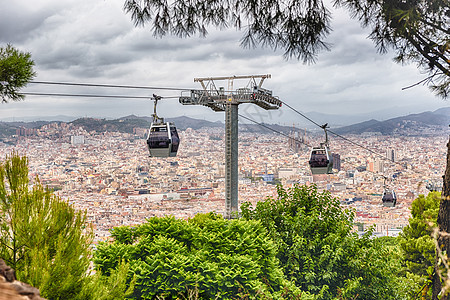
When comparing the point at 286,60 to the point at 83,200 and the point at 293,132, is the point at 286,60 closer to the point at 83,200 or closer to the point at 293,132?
the point at 83,200

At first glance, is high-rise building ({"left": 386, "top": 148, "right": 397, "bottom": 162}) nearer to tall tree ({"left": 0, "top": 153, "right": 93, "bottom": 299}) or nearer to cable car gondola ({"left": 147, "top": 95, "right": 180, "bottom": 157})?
cable car gondola ({"left": 147, "top": 95, "right": 180, "bottom": 157})

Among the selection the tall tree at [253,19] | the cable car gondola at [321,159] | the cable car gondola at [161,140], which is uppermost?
the tall tree at [253,19]

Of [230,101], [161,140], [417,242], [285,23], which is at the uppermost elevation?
[285,23]

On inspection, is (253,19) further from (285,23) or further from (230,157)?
(230,157)

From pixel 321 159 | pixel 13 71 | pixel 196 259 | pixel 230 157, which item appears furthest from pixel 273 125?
pixel 13 71

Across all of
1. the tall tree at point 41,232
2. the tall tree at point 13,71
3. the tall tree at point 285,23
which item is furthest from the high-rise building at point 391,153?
the tall tree at point 41,232

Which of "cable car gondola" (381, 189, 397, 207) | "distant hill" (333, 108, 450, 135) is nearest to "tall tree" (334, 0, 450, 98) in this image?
"cable car gondola" (381, 189, 397, 207)

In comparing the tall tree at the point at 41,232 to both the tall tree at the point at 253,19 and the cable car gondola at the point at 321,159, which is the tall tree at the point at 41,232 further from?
the cable car gondola at the point at 321,159
